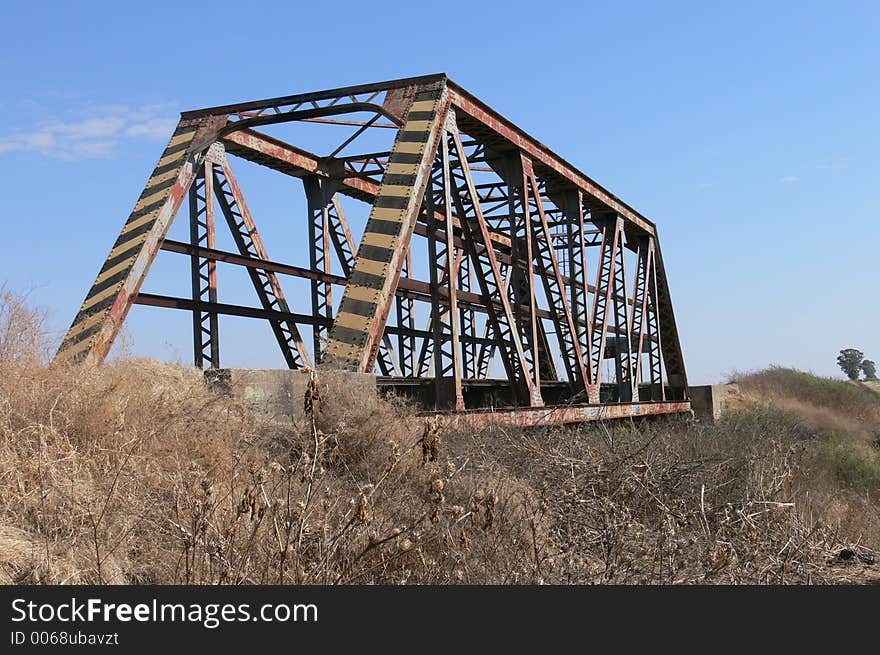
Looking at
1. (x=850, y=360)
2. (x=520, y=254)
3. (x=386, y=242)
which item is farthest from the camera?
(x=850, y=360)

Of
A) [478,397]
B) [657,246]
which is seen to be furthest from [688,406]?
[478,397]

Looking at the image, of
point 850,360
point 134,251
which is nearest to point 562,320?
point 134,251

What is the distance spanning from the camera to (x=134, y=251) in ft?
39.4

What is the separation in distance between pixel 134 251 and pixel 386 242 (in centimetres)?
415

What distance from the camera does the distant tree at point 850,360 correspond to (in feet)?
283

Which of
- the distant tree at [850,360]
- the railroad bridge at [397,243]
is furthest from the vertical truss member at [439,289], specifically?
the distant tree at [850,360]

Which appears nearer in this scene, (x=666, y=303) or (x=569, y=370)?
(x=569, y=370)

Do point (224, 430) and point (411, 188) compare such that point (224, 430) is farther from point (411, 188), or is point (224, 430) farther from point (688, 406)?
point (688, 406)

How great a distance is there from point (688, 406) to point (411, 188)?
1574 centimetres

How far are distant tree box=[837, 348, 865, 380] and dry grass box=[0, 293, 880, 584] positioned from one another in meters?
84.1

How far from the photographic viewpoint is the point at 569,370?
16.0 m

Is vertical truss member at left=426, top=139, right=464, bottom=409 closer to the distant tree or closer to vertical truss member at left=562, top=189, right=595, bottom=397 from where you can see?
vertical truss member at left=562, top=189, right=595, bottom=397

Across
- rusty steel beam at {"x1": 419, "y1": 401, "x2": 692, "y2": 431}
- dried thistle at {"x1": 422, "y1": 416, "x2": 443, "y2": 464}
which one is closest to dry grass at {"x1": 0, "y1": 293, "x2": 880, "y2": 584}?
dried thistle at {"x1": 422, "y1": 416, "x2": 443, "y2": 464}

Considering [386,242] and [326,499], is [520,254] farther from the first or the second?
[326,499]
